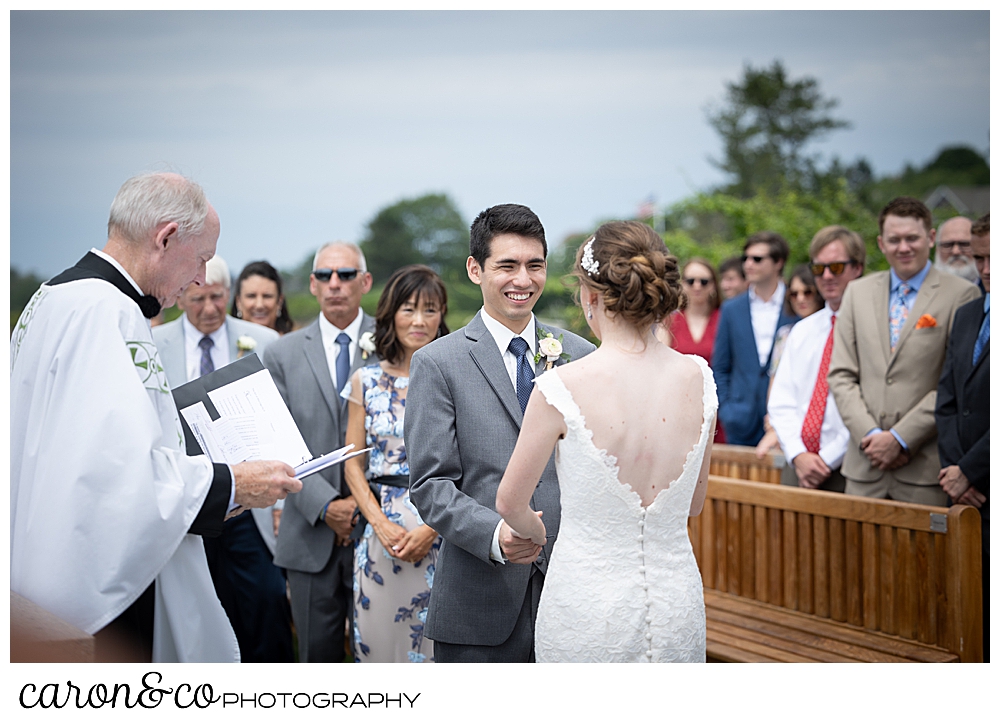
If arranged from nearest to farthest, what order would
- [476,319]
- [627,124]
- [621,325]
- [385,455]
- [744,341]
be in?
[621,325] → [476,319] → [385,455] → [744,341] → [627,124]

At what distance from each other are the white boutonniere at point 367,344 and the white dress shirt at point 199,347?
113cm

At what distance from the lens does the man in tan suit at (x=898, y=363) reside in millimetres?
3934

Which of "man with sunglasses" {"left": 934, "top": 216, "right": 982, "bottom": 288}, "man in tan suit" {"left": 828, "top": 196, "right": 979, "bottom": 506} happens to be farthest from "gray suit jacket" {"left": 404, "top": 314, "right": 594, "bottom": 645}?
"man with sunglasses" {"left": 934, "top": 216, "right": 982, "bottom": 288}

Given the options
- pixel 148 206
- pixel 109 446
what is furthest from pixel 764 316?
pixel 109 446

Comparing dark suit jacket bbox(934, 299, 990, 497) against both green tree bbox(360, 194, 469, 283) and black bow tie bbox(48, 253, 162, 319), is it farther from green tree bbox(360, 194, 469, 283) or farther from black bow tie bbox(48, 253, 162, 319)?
green tree bbox(360, 194, 469, 283)

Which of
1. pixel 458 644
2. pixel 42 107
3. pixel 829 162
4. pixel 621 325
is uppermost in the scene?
pixel 829 162

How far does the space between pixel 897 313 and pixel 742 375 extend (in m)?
1.96

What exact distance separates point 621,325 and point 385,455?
1.58m

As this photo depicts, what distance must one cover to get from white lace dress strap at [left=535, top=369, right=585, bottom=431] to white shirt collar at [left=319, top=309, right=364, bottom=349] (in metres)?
2.11

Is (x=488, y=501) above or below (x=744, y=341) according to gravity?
below

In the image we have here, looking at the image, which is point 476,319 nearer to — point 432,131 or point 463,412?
point 463,412

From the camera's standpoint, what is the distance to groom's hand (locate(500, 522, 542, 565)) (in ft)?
7.69

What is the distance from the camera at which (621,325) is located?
2176 millimetres

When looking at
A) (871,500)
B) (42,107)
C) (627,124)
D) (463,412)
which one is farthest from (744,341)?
(627,124)
